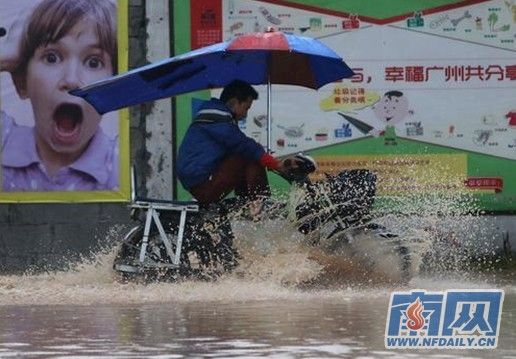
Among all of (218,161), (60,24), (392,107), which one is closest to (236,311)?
(218,161)

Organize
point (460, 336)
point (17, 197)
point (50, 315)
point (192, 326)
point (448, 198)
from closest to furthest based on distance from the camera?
point (460, 336), point (192, 326), point (50, 315), point (448, 198), point (17, 197)

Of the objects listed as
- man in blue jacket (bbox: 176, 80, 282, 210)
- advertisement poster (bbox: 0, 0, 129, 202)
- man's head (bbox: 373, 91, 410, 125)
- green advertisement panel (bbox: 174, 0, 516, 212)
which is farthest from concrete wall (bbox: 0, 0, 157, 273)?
man in blue jacket (bbox: 176, 80, 282, 210)

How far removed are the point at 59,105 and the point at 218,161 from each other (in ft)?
12.4

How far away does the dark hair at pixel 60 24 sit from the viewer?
596 inches

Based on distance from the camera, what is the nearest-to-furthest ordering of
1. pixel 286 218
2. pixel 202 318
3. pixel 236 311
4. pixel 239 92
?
pixel 202 318 < pixel 236 311 < pixel 286 218 < pixel 239 92

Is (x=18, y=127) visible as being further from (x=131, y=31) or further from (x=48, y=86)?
(x=131, y=31)

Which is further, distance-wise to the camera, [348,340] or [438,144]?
[438,144]

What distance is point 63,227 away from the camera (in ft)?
50.5

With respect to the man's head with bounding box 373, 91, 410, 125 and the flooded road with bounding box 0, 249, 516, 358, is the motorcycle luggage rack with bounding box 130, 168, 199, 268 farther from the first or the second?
the man's head with bounding box 373, 91, 410, 125

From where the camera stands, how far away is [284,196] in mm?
11875

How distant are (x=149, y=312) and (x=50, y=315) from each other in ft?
2.16

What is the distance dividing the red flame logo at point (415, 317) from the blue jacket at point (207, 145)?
3.85 meters

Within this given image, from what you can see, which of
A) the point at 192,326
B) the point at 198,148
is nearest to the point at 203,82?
the point at 198,148

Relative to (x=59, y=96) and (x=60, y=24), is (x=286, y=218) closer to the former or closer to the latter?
(x=59, y=96)
